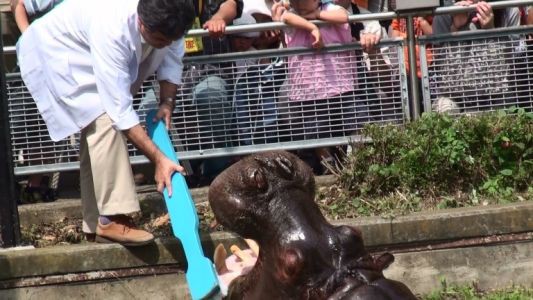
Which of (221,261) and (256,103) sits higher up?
(221,261)

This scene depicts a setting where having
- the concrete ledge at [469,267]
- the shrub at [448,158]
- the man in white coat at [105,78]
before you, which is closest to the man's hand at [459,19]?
the shrub at [448,158]

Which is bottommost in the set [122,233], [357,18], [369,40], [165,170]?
[122,233]

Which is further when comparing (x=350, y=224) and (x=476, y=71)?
(x=476, y=71)

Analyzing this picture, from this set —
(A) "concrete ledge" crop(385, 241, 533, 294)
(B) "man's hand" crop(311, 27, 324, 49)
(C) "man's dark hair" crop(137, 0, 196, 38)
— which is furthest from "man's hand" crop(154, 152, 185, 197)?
(B) "man's hand" crop(311, 27, 324, 49)

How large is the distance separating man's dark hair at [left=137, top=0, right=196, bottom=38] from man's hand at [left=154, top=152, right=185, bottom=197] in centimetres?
64

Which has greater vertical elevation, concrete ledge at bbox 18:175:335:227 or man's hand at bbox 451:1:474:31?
man's hand at bbox 451:1:474:31

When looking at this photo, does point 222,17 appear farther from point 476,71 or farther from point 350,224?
point 350,224

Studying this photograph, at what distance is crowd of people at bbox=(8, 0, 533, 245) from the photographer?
533 centimetres

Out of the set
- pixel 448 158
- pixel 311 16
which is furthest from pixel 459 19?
pixel 448 158

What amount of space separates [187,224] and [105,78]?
3.08 feet

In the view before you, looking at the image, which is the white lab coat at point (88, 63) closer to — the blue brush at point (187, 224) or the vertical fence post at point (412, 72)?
the blue brush at point (187, 224)

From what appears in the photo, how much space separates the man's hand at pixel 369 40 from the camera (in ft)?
22.5

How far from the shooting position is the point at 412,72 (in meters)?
6.95

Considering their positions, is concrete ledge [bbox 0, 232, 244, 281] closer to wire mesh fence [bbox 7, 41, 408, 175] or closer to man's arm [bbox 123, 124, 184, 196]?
man's arm [bbox 123, 124, 184, 196]
